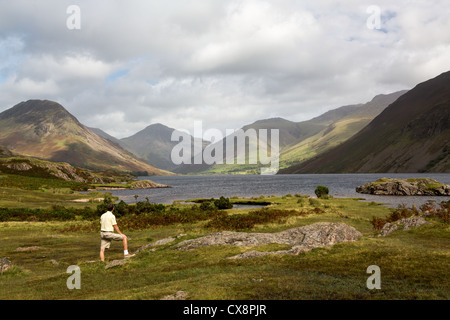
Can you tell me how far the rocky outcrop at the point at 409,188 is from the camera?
9775cm

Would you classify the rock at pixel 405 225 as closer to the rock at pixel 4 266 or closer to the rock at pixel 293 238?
the rock at pixel 293 238

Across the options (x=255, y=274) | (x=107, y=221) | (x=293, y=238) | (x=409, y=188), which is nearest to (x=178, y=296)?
(x=255, y=274)

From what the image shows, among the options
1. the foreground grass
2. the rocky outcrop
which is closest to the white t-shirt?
the foreground grass

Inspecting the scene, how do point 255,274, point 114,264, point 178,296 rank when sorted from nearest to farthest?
point 178,296 < point 255,274 < point 114,264

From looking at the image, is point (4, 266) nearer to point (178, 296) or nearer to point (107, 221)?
point (107, 221)

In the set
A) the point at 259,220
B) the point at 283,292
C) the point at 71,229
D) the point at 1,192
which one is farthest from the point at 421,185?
the point at 1,192

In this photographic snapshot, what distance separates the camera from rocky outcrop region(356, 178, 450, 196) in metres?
97.8

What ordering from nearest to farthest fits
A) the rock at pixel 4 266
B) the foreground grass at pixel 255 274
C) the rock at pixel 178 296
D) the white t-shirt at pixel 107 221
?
the rock at pixel 178 296
the foreground grass at pixel 255 274
the rock at pixel 4 266
the white t-shirt at pixel 107 221

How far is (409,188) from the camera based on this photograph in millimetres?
100812

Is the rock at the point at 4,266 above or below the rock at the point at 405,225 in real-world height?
below

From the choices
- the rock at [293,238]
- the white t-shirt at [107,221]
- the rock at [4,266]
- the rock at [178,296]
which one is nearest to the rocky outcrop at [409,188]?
the rock at [293,238]
